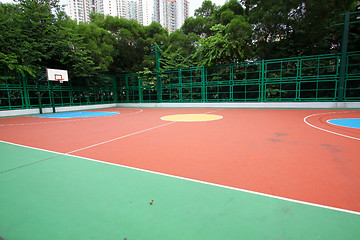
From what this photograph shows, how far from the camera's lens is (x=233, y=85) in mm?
15570

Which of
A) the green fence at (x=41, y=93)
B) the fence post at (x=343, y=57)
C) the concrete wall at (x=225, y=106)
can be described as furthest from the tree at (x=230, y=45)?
the green fence at (x=41, y=93)

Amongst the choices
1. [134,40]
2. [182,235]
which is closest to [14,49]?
[134,40]

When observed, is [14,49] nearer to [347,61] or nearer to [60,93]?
[60,93]

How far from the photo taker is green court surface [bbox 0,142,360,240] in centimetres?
181

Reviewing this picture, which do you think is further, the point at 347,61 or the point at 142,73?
the point at 142,73

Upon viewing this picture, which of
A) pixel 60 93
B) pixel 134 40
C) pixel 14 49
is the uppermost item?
pixel 134 40

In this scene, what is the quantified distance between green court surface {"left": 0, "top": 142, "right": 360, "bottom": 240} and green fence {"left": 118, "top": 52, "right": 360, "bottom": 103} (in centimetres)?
1342

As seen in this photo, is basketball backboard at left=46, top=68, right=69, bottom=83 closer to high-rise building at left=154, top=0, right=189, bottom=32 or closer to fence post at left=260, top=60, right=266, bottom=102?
fence post at left=260, top=60, right=266, bottom=102

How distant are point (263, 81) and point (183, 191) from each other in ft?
45.3

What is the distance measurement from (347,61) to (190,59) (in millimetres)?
12713

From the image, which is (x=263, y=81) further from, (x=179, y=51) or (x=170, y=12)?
(x=170, y=12)

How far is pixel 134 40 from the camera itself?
22844mm

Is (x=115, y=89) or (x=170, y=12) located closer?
(x=115, y=89)

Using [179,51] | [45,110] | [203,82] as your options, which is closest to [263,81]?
[203,82]
